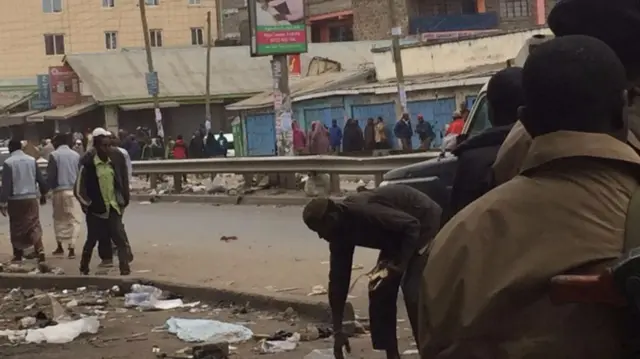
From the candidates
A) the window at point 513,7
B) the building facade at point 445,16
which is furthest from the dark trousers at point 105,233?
the window at point 513,7

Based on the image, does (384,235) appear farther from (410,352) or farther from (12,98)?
(12,98)

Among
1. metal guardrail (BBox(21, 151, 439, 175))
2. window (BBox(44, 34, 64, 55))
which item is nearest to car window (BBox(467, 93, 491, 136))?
metal guardrail (BBox(21, 151, 439, 175))

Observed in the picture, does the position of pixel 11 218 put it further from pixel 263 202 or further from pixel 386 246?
pixel 386 246

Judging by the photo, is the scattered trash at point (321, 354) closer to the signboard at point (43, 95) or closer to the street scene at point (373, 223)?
the street scene at point (373, 223)

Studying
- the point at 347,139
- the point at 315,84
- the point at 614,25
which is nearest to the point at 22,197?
the point at 614,25

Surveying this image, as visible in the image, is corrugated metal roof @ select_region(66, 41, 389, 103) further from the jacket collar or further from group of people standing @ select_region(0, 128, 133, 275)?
the jacket collar

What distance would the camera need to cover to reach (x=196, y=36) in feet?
230

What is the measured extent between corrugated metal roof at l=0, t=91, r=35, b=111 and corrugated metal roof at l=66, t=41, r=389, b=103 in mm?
7190

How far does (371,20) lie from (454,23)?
22.4 ft

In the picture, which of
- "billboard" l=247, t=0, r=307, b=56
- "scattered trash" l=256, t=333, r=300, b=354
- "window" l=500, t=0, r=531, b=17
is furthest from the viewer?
"window" l=500, t=0, r=531, b=17

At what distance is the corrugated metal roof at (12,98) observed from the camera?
59594 mm

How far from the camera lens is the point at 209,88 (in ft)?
169

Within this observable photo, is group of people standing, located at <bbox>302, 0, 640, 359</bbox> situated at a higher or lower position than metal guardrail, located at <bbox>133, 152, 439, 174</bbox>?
higher

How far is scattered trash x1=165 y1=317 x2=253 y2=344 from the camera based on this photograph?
9.02 m
